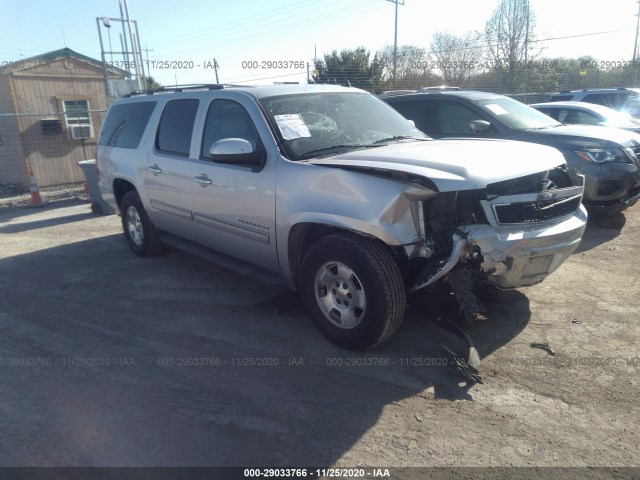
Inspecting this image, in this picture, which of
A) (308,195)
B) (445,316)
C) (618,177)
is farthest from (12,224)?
(618,177)

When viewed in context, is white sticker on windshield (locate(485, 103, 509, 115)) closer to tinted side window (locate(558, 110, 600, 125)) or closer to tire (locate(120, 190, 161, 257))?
tinted side window (locate(558, 110, 600, 125))

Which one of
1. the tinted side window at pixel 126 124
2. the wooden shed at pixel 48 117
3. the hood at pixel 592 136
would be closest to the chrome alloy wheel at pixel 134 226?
the tinted side window at pixel 126 124

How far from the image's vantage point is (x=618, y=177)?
6566 millimetres

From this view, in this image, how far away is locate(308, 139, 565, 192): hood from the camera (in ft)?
10.5

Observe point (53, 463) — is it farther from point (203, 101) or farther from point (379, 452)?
point (203, 101)

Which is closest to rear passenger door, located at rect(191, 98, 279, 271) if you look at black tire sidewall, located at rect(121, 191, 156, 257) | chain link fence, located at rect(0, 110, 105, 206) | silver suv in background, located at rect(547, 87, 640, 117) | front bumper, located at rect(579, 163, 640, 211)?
black tire sidewall, located at rect(121, 191, 156, 257)

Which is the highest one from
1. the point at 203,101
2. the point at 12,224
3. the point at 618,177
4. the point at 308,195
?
the point at 203,101

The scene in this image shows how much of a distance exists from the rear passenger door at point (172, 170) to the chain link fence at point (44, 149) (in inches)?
339

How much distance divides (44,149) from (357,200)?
13.3 metres


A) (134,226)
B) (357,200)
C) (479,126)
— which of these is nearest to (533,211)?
(357,200)

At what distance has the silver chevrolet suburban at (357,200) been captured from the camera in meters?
3.35

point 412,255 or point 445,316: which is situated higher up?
point 412,255

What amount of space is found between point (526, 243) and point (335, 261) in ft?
4.29

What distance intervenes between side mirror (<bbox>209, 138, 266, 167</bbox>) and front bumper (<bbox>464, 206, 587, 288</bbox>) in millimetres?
1785
